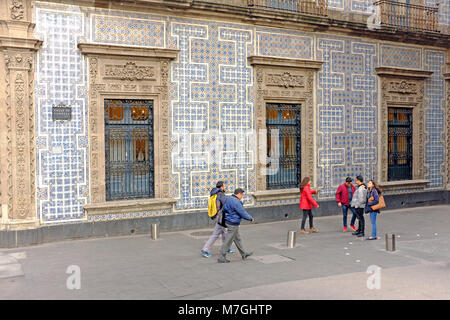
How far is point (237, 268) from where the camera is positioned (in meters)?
8.53

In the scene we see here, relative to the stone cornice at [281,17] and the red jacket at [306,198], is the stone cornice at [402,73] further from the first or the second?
the red jacket at [306,198]

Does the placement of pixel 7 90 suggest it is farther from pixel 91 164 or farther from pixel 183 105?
pixel 183 105

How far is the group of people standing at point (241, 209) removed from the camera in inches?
354

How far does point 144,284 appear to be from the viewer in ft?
24.7

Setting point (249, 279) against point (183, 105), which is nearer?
point (249, 279)

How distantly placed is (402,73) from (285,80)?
4892mm

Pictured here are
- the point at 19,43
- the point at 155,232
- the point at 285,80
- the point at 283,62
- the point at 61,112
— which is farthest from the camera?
the point at 285,80

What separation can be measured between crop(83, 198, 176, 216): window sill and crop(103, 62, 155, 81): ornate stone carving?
3118 mm

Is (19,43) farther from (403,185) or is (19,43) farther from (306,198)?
(403,185)

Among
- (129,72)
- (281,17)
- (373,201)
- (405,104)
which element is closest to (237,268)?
(373,201)

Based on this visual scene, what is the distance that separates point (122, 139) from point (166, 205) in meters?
2.06
